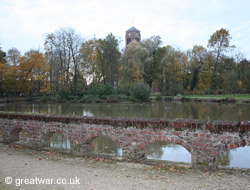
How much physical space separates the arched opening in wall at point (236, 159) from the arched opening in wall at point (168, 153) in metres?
1.11

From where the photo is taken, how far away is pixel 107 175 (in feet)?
15.3

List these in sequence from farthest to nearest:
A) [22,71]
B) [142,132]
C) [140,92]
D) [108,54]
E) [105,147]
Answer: [108,54] < [22,71] < [140,92] < [105,147] < [142,132]

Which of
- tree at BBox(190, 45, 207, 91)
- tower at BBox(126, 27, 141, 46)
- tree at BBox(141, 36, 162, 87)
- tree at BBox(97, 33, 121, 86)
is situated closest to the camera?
tree at BBox(97, 33, 121, 86)

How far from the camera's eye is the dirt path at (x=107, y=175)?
409 cm

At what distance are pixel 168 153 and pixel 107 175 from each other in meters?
3.99

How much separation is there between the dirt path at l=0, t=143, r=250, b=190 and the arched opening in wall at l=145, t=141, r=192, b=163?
8.02ft

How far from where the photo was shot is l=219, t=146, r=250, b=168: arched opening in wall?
665cm

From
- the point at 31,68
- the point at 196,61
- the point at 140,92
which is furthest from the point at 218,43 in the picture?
the point at 31,68

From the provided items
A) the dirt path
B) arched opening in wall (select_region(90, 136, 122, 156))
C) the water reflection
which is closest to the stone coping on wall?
the dirt path

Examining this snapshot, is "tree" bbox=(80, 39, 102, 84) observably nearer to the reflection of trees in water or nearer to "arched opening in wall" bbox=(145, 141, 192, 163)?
the reflection of trees in water

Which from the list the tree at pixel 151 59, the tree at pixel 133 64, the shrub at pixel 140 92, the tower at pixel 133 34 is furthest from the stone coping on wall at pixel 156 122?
the tower at pixel 133 34

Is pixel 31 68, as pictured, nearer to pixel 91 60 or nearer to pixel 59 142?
pixel 91 60

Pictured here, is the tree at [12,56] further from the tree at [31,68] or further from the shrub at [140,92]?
the shrub at [140,92]

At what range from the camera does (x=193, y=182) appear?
13.8 ft
